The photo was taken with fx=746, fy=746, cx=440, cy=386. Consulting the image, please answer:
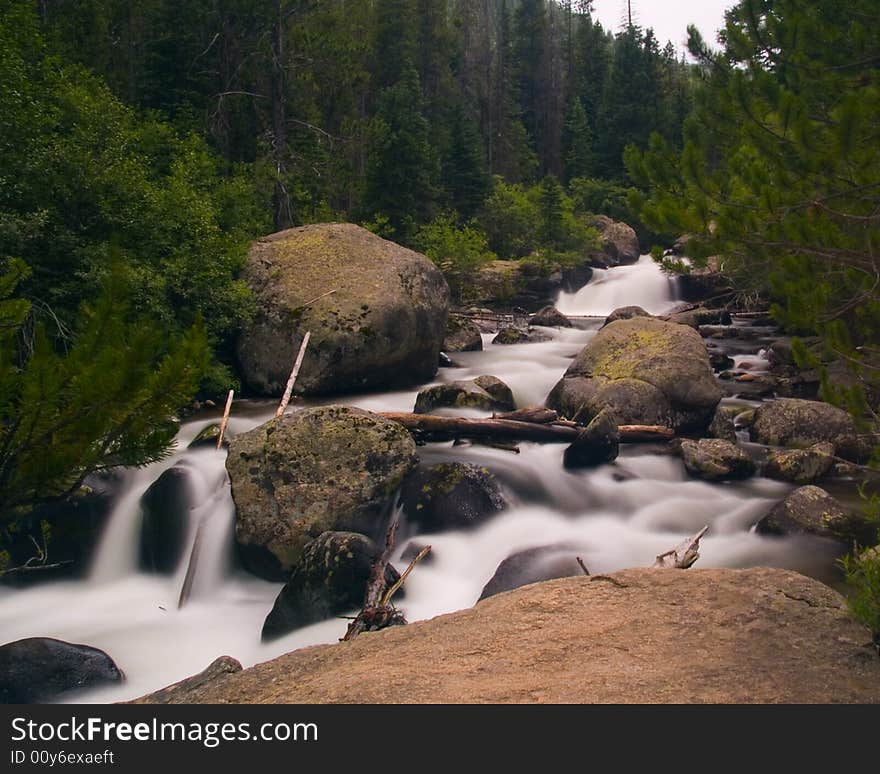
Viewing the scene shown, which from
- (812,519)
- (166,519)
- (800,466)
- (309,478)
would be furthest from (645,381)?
(166,519)

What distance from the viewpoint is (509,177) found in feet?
141

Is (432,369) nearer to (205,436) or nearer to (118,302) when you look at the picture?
(205,436)

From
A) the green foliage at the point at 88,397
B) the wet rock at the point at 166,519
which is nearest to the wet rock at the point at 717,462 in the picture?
the wet rock at the point at 166,519

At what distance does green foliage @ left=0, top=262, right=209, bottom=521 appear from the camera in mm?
3645

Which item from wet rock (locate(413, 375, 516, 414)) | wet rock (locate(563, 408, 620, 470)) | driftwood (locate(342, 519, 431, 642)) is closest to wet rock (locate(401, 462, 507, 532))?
driftwood (locate(342, 519, 431, 642))

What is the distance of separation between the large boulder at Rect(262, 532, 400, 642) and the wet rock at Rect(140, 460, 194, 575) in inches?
76.8

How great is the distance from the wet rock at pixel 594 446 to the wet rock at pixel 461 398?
7.12 feet

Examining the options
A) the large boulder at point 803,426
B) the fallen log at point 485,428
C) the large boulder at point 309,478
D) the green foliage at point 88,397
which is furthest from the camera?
the large boulder at point 803,426

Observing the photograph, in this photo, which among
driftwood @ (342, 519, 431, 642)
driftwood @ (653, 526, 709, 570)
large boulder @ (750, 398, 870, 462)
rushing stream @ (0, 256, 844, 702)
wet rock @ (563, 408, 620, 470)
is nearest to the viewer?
driftwood @ (342, 519, 431, 642)

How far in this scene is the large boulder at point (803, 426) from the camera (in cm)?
1049

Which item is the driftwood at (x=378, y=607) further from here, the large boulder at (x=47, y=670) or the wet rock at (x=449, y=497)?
the large boulder at (x=47, y=670)

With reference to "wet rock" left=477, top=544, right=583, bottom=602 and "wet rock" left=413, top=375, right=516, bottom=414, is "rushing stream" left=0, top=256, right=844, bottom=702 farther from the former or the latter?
"wet rock" left=413, top=375, right=516, bottom=414
